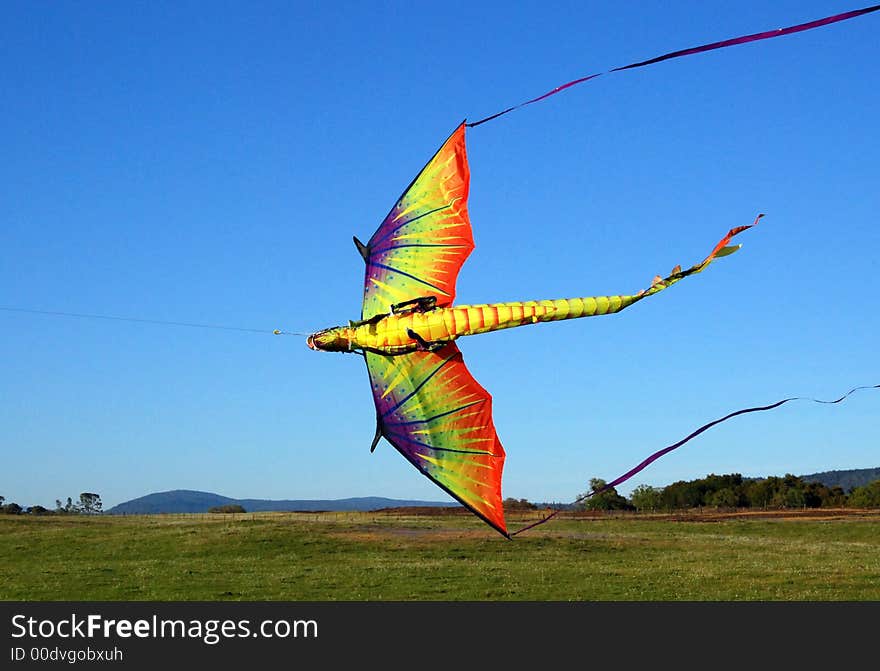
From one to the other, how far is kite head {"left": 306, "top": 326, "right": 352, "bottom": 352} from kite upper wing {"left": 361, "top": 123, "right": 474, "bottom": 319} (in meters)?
1.01

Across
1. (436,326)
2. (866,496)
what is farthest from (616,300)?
(866,496)

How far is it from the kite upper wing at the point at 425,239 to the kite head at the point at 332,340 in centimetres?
101

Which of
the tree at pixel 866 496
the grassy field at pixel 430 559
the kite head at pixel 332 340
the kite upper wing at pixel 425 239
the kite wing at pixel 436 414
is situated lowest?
the grassy field at pixel 430 559

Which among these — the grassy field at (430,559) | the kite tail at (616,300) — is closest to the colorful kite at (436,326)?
the kite tail at (616,300)

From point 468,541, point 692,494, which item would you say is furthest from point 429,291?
point 692,494

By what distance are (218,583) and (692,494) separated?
170 feet

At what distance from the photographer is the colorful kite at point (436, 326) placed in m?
13.8

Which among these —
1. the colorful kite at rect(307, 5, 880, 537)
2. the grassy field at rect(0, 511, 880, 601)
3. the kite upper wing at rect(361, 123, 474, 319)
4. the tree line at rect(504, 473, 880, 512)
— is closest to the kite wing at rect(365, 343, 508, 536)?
the colorful kite at rect(307, 5, 880, 537)

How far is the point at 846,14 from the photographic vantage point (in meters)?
8.80

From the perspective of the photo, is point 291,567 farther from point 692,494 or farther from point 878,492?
point 878,492

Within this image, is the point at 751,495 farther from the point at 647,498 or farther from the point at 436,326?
the point at 436,326

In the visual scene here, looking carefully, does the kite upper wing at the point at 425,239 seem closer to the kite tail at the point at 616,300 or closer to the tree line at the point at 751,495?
the kite tail at the point at 616,300

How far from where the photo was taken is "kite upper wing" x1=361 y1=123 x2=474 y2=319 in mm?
15992

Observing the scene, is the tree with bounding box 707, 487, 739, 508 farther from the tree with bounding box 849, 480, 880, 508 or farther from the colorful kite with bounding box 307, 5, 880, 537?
the colorful kite with bounding box 307, 5, 880, 537
